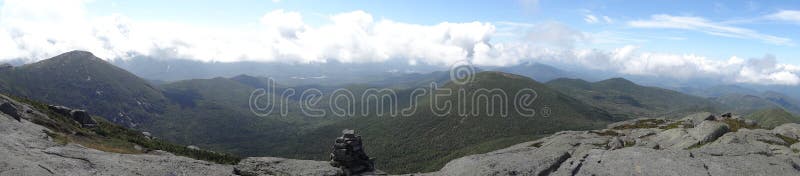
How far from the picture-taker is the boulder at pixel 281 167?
45441 millimetres

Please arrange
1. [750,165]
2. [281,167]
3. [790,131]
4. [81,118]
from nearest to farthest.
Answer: [750,165] < [281,167] < [790,131] < [81,118]

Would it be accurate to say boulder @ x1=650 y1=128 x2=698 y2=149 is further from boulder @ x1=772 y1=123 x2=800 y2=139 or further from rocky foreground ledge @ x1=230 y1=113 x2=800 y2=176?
rocky foreground ledge @ x1=230 y1=113 x2=800 y2=176

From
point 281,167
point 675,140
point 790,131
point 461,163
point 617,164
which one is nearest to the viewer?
point 617,164

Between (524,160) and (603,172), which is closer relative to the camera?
(603,172)

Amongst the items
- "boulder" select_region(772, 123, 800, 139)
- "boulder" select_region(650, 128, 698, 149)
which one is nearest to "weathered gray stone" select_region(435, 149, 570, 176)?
"boulder" select_region(650, 128, 698, 149)

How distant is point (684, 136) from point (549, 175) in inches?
2242

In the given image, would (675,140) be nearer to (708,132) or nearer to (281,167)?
(708,132)

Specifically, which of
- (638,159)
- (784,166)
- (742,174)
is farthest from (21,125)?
(784,166)

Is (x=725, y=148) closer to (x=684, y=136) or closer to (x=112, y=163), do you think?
(x=684, y=136)

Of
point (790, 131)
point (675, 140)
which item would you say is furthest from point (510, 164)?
point (790, 131)

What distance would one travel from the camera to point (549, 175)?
42.1m

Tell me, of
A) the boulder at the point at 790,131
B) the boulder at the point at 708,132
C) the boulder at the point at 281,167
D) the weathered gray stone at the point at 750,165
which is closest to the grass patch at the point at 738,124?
the boulder at the point at 790,131

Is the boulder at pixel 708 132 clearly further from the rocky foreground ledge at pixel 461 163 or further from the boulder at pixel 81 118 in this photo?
the boulder at pixel 81 118

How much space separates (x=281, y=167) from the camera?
48062 mm
